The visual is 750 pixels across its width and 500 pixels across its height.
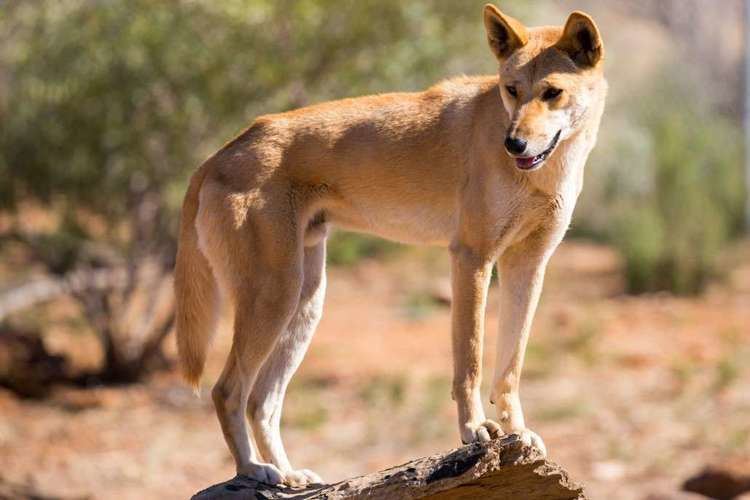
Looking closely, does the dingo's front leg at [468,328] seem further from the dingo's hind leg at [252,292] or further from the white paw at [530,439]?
the dingo's hind leg at [252,292]

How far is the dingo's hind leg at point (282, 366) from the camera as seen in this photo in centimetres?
553

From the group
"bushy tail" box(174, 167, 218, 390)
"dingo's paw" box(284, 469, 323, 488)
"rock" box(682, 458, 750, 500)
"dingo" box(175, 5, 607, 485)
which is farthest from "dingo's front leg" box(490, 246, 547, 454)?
"rock" box(682, 458, 750, 500)

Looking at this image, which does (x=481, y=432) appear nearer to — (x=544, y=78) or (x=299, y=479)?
(x=299, y=479)

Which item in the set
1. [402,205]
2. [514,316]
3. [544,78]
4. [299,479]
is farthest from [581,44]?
[299,479]

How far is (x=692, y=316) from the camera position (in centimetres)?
1349

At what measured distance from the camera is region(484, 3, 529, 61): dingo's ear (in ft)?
17.3

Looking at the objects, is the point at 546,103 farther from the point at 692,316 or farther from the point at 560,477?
the point at 692,316

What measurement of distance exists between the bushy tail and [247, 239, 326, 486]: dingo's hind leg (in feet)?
1.05

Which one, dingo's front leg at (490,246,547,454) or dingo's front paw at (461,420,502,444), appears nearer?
dingo's front paw at (461,420,502,444)

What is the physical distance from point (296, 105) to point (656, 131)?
30.8 ft

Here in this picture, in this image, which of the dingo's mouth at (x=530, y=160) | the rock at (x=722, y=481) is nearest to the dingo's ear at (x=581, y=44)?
the dingo's mouth at (x=530, y=160)

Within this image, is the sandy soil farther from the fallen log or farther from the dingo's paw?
the dingo's paw

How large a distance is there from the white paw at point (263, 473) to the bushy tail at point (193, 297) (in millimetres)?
547

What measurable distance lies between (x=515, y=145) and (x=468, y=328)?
0.83 metres
